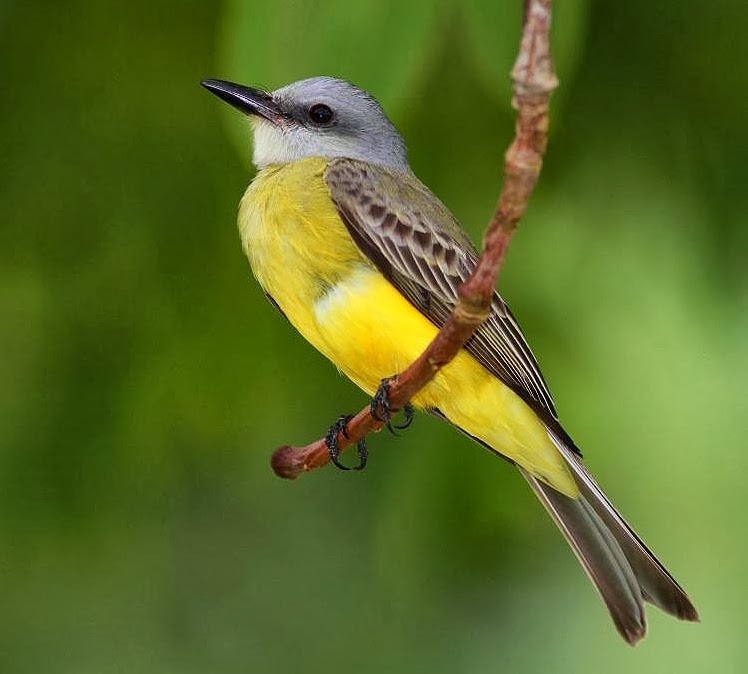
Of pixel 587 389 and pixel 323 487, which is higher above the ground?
pixel 587 389

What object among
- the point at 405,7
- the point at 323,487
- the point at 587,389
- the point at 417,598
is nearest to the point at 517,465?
the point at 587,389

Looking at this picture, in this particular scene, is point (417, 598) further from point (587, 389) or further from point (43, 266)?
point (43, 266)

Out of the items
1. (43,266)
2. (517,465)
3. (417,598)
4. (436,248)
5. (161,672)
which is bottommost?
(161,672)

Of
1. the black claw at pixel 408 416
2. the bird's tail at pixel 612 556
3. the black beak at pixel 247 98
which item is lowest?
the bird's tail at pixel 612 556

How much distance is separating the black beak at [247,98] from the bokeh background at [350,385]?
0.18 feet

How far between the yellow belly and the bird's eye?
1.42 ft

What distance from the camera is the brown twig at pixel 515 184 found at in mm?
1185

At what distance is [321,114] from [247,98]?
0.62 metres

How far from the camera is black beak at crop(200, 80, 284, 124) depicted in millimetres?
2818

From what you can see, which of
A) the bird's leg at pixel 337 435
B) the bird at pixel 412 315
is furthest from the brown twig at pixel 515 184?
the bird at pixel 412 315

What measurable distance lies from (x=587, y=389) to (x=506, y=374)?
0.20 meters

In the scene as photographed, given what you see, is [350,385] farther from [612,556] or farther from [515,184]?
[515,184]

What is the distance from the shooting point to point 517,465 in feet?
10.2

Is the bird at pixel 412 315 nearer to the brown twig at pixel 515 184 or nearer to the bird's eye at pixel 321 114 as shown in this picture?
the bird's eye at pixel 321 114
